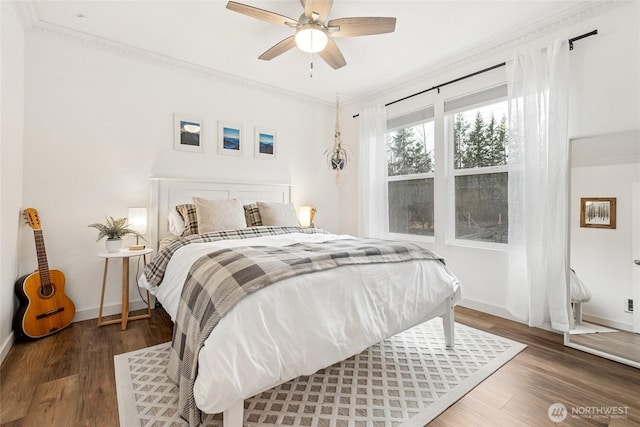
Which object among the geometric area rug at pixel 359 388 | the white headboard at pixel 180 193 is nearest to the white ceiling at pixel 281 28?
the white headboard at pixel 180 193

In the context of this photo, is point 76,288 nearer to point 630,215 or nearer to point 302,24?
point 302,24

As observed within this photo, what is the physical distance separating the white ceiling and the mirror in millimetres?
1271

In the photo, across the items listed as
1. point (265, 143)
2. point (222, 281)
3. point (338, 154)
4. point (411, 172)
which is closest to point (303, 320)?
point (222, 281)

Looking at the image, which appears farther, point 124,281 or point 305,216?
point 305,216

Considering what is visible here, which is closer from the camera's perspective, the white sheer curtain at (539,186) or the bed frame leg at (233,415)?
the bed frame leg at (233,415)

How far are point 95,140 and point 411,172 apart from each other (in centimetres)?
354

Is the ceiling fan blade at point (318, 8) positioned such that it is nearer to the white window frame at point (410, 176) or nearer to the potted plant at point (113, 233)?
the white window frame at point (410, 176)

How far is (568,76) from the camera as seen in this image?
96.7 inches

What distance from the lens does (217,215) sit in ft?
9.53

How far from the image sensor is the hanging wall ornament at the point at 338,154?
445 centimetres

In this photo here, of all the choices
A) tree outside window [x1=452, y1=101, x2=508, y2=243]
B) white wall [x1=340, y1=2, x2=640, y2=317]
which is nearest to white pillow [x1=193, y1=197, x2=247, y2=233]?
white wall [x1=340, y1=2, x2=640, y2=317]

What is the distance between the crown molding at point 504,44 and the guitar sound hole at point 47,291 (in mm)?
4209

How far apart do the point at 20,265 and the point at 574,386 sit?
4.23 m

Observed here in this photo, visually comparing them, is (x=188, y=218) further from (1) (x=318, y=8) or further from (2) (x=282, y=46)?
(1) (x=318, y=8)
